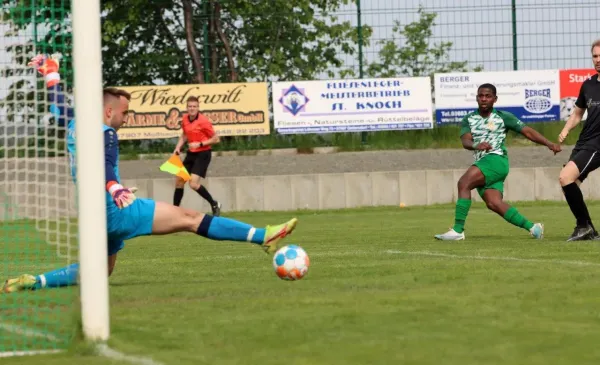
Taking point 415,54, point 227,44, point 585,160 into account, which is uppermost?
point 227,44

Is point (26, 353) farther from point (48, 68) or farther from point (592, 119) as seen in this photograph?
point (592, 119)

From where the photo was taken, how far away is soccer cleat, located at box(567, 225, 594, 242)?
40.7 feet

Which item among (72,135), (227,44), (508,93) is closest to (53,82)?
(72,135)

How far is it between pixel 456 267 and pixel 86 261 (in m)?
4.06

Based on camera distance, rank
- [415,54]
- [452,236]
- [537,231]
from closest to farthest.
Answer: [537,231] → [452,236] → [415,54]

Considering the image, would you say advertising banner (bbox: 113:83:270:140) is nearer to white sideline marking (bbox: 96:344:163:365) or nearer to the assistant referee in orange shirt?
the assistant referee in orange shirt

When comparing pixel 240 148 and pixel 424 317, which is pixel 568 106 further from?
pixel 424 317

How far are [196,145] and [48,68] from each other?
42.0 feet

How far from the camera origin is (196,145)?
Result: 810 inches

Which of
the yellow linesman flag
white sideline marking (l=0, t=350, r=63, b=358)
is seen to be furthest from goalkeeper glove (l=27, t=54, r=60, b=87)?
white sideline marking (l=0, t=350, r=63, b=358)

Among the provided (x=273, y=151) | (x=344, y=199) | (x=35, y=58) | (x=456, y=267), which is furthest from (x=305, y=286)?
(x=273, y=151)

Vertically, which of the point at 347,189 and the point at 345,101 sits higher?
the point at 345,101

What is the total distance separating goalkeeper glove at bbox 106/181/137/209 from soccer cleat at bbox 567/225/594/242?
604cm

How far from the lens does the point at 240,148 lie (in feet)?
82.3
